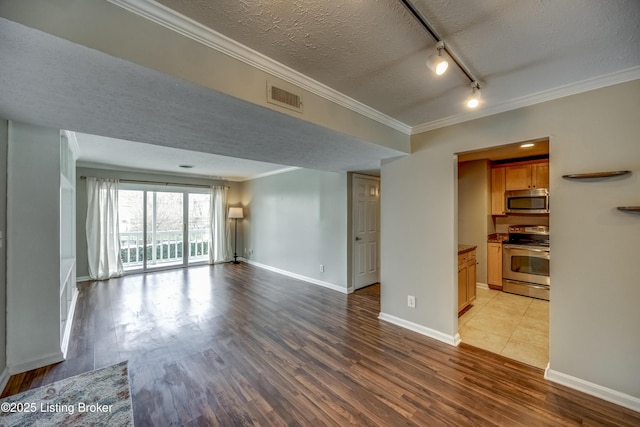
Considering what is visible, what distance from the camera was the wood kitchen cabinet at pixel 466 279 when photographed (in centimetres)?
329

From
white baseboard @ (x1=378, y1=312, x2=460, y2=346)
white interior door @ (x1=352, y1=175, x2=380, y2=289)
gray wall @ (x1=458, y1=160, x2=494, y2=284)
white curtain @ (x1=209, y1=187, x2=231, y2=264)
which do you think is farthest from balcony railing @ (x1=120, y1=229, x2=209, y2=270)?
gray wall @ (x1=458, y1=160, x2=494, y2=284)

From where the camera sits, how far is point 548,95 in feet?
6.88

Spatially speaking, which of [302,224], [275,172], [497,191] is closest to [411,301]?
[302,224]

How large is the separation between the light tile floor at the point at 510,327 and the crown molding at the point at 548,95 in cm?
237

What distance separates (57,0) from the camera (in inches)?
40.0

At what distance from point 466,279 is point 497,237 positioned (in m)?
1.72

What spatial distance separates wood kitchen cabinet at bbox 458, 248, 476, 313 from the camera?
3285mm

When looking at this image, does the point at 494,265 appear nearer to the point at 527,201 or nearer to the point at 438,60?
the point at 527,201

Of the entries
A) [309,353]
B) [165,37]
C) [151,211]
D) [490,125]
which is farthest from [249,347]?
[151,211]

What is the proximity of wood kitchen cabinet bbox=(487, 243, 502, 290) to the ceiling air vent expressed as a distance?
4368 millimetres

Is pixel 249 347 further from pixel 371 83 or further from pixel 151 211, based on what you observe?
pixel 151 211

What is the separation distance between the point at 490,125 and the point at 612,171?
952 millimetres

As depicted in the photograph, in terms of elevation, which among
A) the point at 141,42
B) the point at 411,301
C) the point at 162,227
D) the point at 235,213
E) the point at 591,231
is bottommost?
the point at 411,301

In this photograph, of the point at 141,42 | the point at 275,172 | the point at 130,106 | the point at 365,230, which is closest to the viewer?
the point at 141,42
